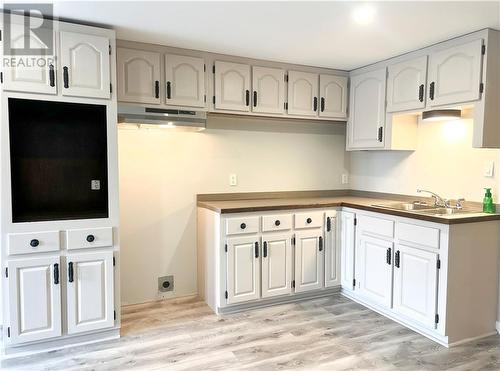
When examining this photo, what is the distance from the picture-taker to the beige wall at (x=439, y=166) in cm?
299

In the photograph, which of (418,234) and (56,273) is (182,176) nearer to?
(56,273)

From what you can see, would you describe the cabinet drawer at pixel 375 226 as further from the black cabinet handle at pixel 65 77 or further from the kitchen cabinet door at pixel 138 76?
the black cabinet handle at pixel 65 77

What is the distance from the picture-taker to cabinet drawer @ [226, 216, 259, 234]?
10.1 ft

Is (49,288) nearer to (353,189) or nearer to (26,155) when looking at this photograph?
(26,155)

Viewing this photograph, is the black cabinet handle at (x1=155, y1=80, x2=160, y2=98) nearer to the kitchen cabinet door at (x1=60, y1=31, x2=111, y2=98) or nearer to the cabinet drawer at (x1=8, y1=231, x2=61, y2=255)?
the kitchen cabinet door at (x1=60, y1=31, x2=111, y2=98)

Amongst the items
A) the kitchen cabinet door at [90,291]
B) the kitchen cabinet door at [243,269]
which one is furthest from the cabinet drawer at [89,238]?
the kitchen cabinet door at [243,269]

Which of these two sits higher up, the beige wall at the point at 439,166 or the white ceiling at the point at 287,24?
the white ceiling at the point at 287,24

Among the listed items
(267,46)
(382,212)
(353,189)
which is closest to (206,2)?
(267,46)

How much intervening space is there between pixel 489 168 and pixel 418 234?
2.64 feet

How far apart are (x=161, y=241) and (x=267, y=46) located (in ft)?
6.50

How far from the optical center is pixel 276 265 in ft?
10.8

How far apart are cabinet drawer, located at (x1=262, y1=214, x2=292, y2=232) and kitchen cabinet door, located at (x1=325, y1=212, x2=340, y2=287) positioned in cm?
43

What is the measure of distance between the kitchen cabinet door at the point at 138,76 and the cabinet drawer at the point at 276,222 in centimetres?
135

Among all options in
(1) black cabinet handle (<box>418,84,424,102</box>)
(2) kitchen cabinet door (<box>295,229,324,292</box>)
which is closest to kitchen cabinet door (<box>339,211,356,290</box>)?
(2) kitchen cabinet door (<box>295,229,324,292</box>)
